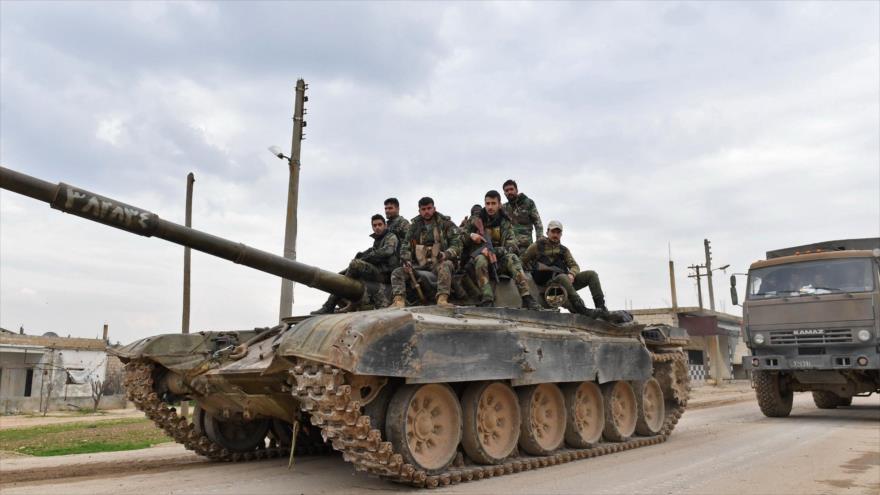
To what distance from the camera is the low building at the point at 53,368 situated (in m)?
29.5

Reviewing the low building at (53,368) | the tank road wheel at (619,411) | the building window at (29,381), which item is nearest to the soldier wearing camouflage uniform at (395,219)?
the tank road wheel at (619,411)

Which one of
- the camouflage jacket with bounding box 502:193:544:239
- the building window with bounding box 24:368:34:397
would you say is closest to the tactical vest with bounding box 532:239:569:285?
the camouflage jacket with bounding box 502:193:544:239

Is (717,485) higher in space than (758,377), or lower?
lower

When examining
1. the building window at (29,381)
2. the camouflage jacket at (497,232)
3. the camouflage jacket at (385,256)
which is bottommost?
the building window at (29,381)

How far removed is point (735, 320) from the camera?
40250 mm

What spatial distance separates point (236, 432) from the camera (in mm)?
10516

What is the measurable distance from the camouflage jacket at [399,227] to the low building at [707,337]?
22.5m

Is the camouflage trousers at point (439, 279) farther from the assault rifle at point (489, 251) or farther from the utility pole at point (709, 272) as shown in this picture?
the utility pole at point (709, 272)

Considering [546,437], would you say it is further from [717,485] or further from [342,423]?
[342,423]

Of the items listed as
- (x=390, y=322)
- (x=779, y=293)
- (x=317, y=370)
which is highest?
(x=779, y=293)

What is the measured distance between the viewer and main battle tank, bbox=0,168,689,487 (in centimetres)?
698

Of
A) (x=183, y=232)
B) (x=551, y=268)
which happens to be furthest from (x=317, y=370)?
(x=551, y=268)

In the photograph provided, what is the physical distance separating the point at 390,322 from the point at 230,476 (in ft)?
9.81

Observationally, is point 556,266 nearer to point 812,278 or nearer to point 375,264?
point 375,264
